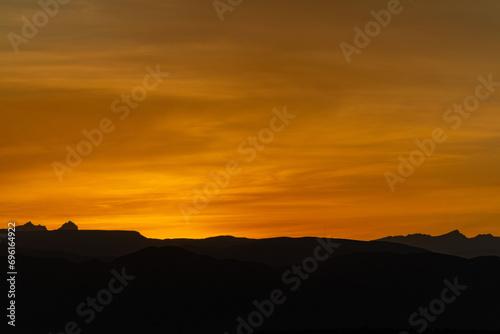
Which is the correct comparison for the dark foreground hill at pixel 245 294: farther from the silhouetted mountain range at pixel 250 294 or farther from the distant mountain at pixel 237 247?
the distant mountain at pixel 237 247

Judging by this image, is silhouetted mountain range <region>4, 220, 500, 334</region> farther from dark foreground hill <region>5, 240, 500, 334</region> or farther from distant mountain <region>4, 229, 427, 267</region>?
distant mountain <region>4, 229, 427, 267</region>

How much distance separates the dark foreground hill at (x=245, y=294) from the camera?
10456cm

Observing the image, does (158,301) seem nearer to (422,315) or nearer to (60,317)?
(60,317)

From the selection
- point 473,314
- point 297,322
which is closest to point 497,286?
point 473,314

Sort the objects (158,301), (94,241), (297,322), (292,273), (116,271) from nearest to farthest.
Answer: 1. (297,322)
2. (158,301)
3. (116,271)
4. (292,273)
5. (94,241)

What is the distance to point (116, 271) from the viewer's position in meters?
120

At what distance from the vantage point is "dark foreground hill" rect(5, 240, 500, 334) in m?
105

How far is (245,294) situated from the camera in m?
117

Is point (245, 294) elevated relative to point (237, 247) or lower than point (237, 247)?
lower

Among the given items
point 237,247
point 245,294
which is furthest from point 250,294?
point 237,247

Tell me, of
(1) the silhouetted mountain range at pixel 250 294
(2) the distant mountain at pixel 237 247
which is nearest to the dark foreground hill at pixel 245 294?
(1) the silhouetted mountain range at pixel 250 294

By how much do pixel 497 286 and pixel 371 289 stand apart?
1891 centimetres

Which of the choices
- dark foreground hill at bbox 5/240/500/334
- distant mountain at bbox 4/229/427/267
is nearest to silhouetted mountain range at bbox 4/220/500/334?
dark foreground hill at bbox 5/240/500/334

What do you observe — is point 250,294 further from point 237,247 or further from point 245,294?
point 237,247
